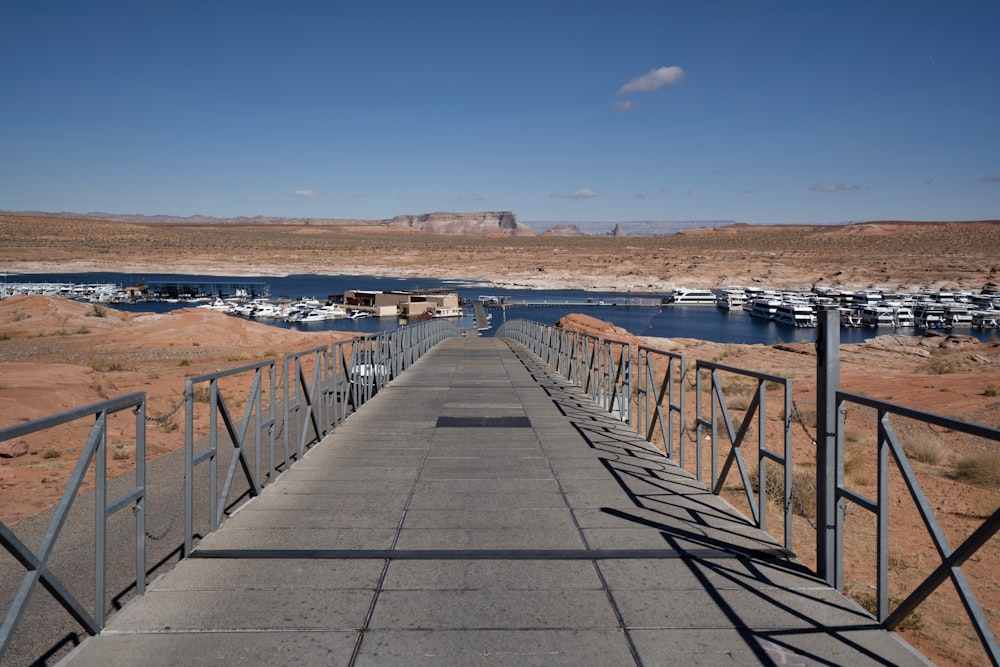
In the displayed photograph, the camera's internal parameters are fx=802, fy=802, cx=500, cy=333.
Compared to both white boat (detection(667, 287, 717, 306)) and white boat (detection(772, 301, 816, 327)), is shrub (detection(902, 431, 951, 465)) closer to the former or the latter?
white boat (detection(772, 301, 816, 327))

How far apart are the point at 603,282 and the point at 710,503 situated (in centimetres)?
13014

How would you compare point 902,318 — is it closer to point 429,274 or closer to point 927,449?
point 927,449

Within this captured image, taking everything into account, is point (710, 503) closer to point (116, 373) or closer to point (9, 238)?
point (116, 373)

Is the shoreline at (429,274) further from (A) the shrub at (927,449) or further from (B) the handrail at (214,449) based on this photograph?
(B) the handrail at (214,449)

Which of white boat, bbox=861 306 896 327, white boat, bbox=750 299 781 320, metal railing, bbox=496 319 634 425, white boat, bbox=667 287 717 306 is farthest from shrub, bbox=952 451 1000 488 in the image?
white boat, bbox=667 287 717 306

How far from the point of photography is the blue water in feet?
248

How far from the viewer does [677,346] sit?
45844 millimetres

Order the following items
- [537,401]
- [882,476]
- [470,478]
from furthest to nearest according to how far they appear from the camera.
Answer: [537,401] → [470,478] → [882,476]

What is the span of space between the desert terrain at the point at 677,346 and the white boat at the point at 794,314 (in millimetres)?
23957

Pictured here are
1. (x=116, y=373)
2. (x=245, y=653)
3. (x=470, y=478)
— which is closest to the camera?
(x=245, y=653)

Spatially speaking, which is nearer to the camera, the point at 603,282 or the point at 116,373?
the point at 116,373

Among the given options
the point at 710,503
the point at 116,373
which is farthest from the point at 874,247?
the point at 710,503

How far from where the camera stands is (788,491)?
567 centimetres

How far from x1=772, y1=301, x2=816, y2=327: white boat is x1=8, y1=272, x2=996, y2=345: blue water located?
99cm
